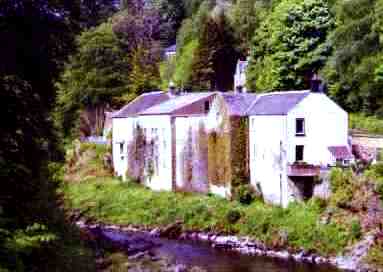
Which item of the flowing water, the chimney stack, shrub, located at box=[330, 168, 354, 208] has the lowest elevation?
the flowing water

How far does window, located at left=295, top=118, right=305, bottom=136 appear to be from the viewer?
116 feet

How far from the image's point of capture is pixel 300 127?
116 ft

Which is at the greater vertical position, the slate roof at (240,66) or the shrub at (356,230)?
the slate roof at (240,66)

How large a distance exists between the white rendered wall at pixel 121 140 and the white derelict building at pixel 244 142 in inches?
76.8

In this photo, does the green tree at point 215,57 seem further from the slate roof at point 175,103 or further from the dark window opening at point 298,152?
the dark window opening at point 298,152

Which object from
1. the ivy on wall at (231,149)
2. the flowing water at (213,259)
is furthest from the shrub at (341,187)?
the ivy on wall at (231,149)

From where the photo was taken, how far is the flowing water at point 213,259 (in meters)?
28.5

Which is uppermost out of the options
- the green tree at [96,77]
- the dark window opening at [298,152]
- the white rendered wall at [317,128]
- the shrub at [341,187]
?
the green tree at [96,77]

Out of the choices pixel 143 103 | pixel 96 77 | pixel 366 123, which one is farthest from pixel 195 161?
pixel 96 77

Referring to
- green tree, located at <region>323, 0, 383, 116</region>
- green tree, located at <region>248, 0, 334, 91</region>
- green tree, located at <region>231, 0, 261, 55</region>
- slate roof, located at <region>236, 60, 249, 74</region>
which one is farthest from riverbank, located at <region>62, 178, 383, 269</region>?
green tree, located at <region>231, 0, 261, 55</region>

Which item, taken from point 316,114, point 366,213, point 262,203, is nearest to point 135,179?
point 262,203

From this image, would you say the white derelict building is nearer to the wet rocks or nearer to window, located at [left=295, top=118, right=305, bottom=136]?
window, located at [left=295, top=118, right=305, bottom=136]

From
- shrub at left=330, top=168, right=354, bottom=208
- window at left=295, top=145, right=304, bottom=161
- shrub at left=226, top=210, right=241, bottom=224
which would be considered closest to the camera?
shrub at left=330, top=168, right=354, bottom=208

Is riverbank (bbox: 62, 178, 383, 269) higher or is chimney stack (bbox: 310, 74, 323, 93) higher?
chimney stack (bbox: 310, 74, 323, 93)
